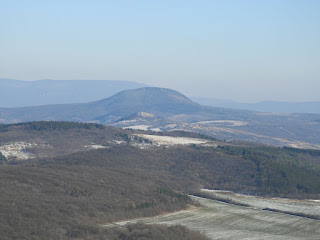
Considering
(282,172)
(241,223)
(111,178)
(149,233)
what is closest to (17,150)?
(111,178)

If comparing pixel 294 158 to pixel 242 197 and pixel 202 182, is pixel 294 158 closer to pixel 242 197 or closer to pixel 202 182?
pixel 202 182

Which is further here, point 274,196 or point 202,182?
point 202,182

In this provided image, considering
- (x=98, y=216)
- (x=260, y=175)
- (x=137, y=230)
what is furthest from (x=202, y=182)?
(x=137, y=230)

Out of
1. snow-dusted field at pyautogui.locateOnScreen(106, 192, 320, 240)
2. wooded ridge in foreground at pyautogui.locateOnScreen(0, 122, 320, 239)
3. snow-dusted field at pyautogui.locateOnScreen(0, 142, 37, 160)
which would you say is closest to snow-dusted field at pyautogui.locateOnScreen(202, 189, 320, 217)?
snow-dusted field at pyautogui.locateOnScreen(106, 192, 320, 240)

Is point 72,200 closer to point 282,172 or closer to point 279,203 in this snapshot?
point 279,203

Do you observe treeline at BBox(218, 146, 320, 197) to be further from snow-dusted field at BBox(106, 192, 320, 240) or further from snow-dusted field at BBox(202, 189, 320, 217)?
snow-dusted field at BBox(106, 192, 320, 240)

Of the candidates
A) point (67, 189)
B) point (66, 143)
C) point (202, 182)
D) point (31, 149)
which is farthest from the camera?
point (66, 143)

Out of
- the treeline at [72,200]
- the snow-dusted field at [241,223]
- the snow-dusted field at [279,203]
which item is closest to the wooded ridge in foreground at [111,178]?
the treeline at [72,200]

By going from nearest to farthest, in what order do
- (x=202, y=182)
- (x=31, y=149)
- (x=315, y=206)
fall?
(x=315, y=206) → (x=202, y=182) → (x=31, y=149)
